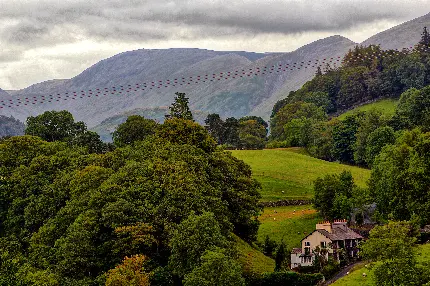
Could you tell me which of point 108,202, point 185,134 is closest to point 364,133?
point 185,134

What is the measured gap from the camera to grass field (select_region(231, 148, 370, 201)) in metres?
101

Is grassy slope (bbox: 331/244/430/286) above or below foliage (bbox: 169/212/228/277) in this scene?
below

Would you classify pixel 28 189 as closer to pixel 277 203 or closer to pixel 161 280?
pixel 161 280

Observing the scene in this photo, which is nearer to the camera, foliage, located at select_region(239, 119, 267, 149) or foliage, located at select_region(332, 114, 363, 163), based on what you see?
foliage, located at select_region(332, 114, 363, 163)

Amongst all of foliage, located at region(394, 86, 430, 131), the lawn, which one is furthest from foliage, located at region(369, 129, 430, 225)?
foliage, located at region(394, 86, 430, 131)

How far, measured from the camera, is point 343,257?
65.2 meters

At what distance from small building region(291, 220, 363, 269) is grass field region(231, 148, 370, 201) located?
95.2 feet

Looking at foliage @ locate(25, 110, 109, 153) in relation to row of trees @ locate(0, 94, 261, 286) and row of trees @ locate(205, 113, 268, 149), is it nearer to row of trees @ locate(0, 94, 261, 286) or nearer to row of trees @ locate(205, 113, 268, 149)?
row of trees @ locate(0, 94, 261, 286)

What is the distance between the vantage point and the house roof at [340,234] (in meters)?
67.9

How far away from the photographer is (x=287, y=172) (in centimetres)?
11000

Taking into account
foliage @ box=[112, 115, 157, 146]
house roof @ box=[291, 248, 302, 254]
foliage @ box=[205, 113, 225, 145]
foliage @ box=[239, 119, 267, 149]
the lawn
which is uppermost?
foliage @ box=[112, 115, 157, 146]

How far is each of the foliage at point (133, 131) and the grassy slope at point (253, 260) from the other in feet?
144

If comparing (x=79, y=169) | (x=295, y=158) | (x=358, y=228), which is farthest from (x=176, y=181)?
(x=295, y=158)

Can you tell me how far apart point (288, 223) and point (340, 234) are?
1503 cm
